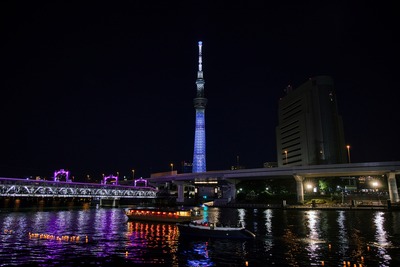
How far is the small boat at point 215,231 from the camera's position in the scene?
3822cm

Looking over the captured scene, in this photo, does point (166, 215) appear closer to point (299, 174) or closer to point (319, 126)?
point (299, 174)

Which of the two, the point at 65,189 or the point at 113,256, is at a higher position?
the point at 65,189

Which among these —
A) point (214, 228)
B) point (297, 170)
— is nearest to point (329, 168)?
point (297, 170)

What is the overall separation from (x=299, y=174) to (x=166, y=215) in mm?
58199

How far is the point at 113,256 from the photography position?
95.1ft

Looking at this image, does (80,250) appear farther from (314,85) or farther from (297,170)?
(314,85)

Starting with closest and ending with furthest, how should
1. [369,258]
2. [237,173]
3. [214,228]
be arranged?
[369,258]
[214,228]
[237,173]

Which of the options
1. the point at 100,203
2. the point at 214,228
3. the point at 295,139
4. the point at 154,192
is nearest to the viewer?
the point at 214,228

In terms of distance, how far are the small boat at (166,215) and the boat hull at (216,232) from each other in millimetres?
18456

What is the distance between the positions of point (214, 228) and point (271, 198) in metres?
86.3

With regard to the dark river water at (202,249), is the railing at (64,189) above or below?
above

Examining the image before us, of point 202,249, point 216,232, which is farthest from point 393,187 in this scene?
point 202,249

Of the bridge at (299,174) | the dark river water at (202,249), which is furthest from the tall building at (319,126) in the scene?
the dark river water at (202,249)

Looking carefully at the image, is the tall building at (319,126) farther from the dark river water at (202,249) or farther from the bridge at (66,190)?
the dark river water at (202,249)
